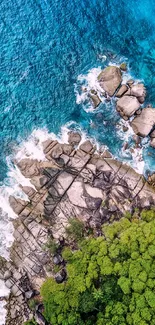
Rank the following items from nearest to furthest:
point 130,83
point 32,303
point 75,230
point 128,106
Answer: point 32,303
point 75,230
point 128,106
point 130,83

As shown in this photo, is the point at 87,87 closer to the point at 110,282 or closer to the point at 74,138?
the point at 74,138

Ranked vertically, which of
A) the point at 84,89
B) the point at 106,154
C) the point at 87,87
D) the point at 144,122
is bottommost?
the point at 106,154

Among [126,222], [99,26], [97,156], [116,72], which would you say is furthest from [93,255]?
[99,26]

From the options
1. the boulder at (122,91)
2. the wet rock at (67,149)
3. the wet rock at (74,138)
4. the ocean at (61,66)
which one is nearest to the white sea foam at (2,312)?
the ocean at (61,66)

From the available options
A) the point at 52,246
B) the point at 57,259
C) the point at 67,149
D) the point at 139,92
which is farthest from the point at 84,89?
the point at 57,259

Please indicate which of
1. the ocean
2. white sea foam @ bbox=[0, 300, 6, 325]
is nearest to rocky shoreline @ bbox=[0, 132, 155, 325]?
white sea foam @ bbox=[0, 300, 6, 325]

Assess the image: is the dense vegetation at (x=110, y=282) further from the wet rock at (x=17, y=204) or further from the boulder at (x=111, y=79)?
the boulder at (x=111, y=79)
